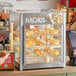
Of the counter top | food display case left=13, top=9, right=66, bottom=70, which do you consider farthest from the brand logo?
the counter top

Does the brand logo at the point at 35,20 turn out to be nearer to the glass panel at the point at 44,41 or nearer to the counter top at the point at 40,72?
the glass panel at the point at 44,41

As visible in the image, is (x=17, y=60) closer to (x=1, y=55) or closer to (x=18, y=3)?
(x=1, y=55)

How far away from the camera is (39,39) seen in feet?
7.64

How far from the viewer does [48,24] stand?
7.73 ft

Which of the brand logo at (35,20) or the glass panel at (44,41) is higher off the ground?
the brand logo at (35,20)

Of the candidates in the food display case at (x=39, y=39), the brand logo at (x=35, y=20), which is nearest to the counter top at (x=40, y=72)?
the food display case at (x=39, y=39)

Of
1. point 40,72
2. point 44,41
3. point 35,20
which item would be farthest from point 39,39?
point 40,72

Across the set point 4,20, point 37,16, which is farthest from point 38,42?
point 4,20

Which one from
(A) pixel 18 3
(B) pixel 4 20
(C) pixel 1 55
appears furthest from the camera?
(A) pixel 18 3

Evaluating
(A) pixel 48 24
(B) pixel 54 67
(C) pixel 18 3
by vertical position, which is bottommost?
(B) pixel 54 67

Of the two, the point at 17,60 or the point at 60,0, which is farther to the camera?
the point at 60,0

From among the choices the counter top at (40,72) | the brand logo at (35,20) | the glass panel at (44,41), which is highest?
the brand logo at (35,20)

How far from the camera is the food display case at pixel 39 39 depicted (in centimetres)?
231

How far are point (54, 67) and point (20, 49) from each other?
0.37 metres
